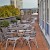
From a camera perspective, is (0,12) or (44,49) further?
(0,12)

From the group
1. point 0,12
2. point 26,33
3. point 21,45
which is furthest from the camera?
point 0,12

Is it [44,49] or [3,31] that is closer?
[44,49]

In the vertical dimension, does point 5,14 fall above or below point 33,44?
above

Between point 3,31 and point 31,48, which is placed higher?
point 3,31

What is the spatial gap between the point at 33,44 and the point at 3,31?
146 centimetres

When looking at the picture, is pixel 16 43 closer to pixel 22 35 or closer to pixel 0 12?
pixel 22 35

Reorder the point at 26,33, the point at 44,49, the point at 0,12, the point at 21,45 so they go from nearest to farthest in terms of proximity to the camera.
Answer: the point at 44,49 < the point at 21,45 < the point at 26,33 < the point at 0,12

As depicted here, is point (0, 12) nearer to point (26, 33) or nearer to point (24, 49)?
point (26, 33)

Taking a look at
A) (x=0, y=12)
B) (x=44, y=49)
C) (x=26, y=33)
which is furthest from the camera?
(x=0, y=12)

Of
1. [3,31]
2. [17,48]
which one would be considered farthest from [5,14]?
[17,48]

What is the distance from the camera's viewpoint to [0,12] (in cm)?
1529

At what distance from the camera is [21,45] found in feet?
26.9

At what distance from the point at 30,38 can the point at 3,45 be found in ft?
3.69

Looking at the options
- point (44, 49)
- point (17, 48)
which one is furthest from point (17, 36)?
point (44, 49)
